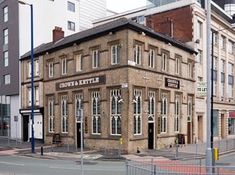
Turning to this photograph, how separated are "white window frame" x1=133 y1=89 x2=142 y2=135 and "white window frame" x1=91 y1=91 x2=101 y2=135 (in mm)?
3454

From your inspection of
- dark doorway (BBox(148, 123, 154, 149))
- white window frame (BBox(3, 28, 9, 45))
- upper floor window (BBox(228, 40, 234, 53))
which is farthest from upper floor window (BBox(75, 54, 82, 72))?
upper floor window (BBox(228, 40, 234, 53))

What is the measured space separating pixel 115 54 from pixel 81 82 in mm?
4690

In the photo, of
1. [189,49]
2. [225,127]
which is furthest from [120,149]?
[225,127]

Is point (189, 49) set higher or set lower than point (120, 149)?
higher

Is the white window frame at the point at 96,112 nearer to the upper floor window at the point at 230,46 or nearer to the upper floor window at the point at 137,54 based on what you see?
the upper floor window at the point at 137,54

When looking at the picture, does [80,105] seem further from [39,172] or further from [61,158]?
[39,172]

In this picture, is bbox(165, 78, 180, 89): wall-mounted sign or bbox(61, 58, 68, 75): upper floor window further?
bbox(61, 58, 68, 75): upper floor window

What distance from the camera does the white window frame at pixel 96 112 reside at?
106 ft

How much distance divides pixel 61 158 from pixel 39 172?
315 inches

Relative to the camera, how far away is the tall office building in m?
46.2

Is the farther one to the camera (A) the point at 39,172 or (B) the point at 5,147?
(B) the point at 5,147

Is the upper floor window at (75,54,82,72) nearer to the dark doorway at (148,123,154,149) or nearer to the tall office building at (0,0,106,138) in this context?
the dark doorway at (148,123,154,149)

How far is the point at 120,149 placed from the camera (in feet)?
95.9

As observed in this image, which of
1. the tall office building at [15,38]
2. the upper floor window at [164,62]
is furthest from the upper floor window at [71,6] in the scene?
the upper floor window at [164,62]
